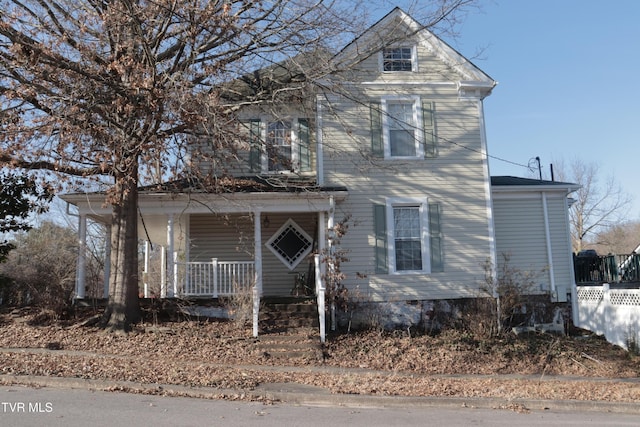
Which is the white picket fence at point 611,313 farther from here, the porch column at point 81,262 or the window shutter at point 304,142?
the porch column at point 81,262

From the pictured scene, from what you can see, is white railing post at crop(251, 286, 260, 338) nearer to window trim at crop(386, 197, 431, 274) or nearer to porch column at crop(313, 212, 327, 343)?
porch column at crop(313, 212, 327, 343)

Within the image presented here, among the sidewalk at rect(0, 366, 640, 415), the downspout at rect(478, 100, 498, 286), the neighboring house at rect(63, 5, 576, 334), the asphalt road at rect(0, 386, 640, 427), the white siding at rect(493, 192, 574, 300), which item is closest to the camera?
the asphalt road at rect(0, 386, 640, 427)

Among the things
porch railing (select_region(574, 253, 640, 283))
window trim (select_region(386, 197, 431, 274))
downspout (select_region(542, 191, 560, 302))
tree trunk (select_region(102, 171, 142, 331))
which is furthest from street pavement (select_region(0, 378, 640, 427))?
porch railing (select_region(574, 253, 640, 283))

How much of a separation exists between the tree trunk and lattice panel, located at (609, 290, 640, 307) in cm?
1126

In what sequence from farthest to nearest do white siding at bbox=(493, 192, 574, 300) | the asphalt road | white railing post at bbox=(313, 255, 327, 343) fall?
white siding at bbox=(493, 192, 574, 300), white railing post at bbox=(313, 255, 327, 343), the asphalt road

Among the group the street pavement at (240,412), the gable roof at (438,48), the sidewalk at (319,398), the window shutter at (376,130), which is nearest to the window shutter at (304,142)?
the window shutter at (376,130)

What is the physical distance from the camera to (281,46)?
38.3 ft

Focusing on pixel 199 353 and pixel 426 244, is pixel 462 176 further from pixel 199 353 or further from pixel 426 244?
pixel 199 353

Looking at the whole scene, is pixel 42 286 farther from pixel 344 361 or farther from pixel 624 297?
pixel 624 297

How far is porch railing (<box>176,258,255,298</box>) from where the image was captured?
13031 mm

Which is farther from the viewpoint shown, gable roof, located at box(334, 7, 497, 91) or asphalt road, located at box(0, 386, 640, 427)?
gable roof, located at box(334, 7, 497, 91)

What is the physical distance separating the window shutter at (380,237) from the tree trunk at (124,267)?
5869 mm

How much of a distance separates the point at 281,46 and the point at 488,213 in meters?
6.92

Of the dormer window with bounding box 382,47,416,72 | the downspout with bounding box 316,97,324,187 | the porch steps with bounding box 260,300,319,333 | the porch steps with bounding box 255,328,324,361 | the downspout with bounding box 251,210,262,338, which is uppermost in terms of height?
the dormer window with bounding box 382,47,416,72
